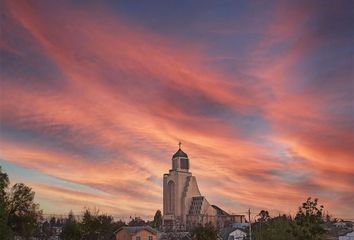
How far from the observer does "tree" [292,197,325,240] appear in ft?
125

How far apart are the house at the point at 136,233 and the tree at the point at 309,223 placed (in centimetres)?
4673

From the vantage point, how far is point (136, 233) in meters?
82.9

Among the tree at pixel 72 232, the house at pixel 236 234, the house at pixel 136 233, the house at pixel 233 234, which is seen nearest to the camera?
the tree at pixel 72 232

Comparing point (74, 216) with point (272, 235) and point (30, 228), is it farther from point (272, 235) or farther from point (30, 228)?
point (272, 235)

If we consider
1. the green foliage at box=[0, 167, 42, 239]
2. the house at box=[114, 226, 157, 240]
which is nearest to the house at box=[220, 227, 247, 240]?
the house at box=[114, 226, 157, 240]

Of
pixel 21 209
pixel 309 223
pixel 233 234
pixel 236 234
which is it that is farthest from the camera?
pixel 233 234

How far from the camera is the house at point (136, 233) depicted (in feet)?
272

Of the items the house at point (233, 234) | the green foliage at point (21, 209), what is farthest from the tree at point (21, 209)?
the house at point (233, 234)

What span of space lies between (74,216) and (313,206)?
72.4 metres

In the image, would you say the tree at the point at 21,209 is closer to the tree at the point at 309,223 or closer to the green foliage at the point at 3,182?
the green foliage at the point at 3,182

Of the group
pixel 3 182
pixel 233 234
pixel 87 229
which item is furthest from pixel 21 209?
pixel 233 234

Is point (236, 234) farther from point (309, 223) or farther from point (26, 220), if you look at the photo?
point (309, 223)

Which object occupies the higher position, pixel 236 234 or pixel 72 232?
pixel 236 234

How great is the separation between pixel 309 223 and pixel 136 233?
48347mm
